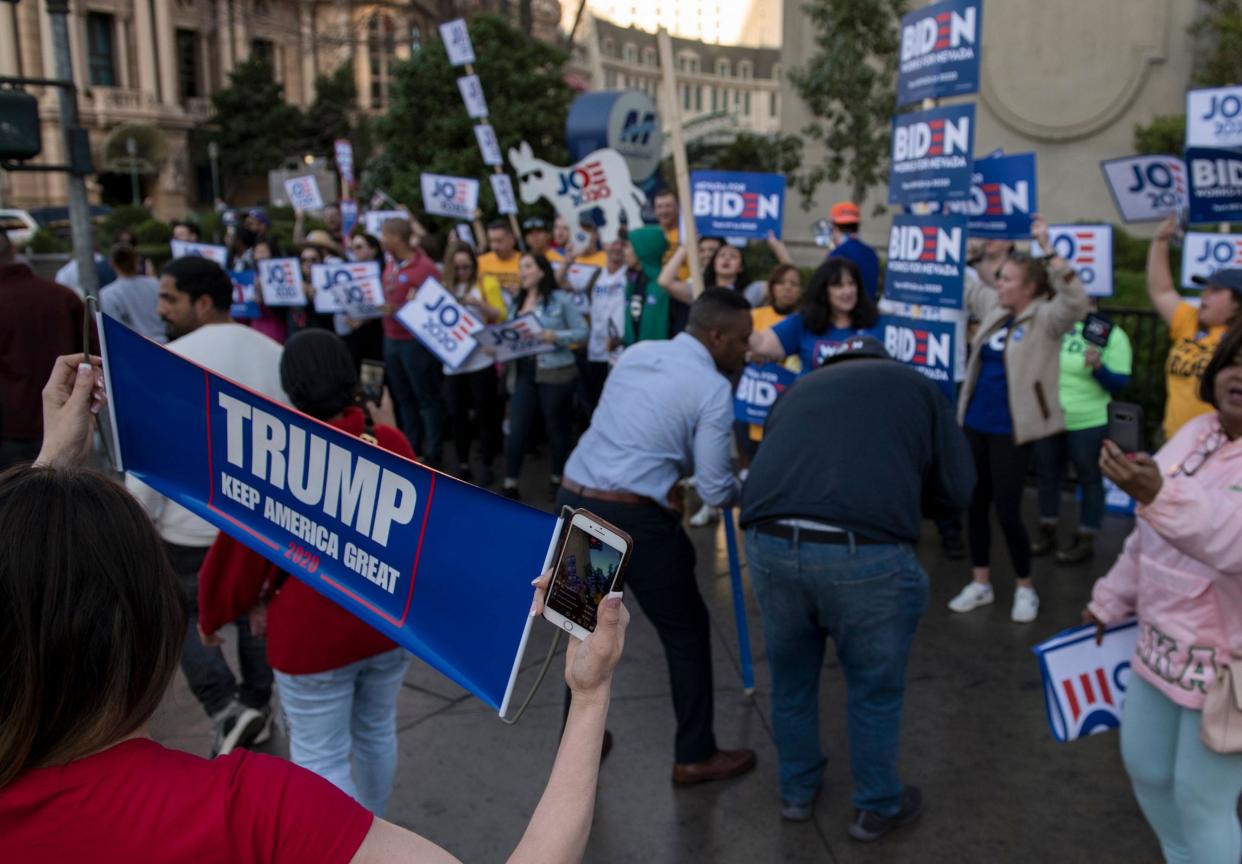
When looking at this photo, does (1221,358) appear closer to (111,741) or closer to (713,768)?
(713,768)

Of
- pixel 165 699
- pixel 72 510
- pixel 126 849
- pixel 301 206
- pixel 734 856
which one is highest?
pixel 301 206

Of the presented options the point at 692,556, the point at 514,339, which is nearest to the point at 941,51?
the point at 514,339

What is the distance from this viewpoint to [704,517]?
7.21 metres

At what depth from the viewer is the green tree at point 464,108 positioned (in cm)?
1686

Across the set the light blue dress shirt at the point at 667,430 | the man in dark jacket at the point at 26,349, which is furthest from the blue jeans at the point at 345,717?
the man in dark jacket at the point at 26,349

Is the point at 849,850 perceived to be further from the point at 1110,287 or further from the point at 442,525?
the point at 1110,287

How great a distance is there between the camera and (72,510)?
1296mm

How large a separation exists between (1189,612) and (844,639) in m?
1.07

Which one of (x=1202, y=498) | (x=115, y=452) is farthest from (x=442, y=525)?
(x=1202, y=498)

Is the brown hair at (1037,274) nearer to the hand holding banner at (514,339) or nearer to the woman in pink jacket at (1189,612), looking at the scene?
the woman in pink jacket at (1189,612)

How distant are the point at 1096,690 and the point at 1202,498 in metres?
0.95

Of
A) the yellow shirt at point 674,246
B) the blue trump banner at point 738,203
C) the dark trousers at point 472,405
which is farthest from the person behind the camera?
the dark trousers at point 472,405

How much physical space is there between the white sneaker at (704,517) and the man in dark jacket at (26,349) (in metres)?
3.89

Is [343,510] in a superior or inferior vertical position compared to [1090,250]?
inferior
